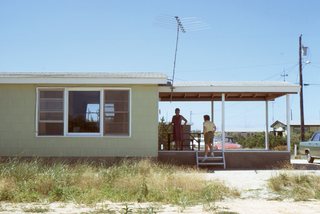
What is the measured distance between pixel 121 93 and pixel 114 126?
3.91 ft

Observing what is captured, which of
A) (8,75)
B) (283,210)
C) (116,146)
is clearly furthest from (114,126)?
(283,210)

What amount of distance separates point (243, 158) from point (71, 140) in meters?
6.38

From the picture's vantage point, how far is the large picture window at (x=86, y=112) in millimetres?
16344

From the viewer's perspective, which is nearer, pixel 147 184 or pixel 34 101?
pixel 147 184

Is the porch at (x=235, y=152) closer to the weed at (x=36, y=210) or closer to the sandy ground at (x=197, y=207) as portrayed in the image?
the sandy ground at (x=197, y=207)

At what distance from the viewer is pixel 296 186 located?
429 inches

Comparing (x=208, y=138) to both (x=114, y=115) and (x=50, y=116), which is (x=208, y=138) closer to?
(x=114, y=115)

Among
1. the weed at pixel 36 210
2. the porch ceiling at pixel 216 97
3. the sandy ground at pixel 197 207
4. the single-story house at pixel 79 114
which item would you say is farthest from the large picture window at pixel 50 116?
the weed at pixel 36 210

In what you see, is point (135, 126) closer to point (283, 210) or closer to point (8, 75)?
point (8, 75)

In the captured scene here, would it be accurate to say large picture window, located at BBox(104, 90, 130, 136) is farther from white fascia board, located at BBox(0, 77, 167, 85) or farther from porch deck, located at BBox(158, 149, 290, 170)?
porch deck, located at BBox(158, 149, 290, 170)

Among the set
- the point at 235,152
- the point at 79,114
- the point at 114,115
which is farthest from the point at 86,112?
the point at 235,152

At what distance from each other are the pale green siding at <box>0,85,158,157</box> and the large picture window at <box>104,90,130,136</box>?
11.4 inches

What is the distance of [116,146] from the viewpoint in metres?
16.2

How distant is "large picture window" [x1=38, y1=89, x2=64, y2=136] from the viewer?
53.4ft
